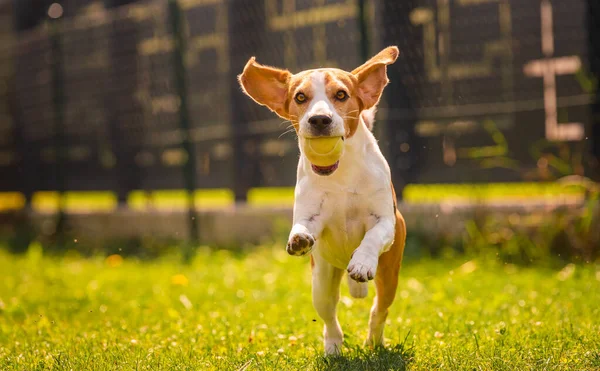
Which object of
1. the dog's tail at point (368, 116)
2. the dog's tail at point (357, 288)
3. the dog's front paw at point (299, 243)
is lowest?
the dog's tail at point (357, 288)

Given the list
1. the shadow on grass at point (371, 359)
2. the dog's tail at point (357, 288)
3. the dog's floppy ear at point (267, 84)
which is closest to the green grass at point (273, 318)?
the shadow on grass at point (371, 359)

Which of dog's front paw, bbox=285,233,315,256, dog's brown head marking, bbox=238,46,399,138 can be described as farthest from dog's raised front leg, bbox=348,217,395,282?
dog's brown head marking, bbox=238,46,399,138

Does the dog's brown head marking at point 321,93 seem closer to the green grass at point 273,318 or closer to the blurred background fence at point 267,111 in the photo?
the green grass at point 273,318

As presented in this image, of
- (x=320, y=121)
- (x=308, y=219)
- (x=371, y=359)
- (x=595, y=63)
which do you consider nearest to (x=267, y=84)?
(x=320, y=121)

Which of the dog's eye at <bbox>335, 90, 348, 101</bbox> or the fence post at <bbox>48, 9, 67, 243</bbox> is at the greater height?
the dog's eye at <bbox>335, 90, 348, 101</bbox>

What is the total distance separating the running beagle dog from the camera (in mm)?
3016

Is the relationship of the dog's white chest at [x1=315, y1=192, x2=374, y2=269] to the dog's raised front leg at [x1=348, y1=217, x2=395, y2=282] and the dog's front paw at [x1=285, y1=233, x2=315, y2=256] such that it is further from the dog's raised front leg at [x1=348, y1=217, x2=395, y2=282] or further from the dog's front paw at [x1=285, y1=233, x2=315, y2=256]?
the dog's front paw at [x1=285, y1=233, x2=315, y2=256]

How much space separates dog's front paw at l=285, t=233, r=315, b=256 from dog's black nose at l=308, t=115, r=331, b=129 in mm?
407

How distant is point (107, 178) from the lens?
10289 millimetres

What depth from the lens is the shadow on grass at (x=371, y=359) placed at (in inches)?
127

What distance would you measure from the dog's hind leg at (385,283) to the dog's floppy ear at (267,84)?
2.42ft

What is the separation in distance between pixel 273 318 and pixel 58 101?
267 inches

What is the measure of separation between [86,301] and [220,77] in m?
4.14

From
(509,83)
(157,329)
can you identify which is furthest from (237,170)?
(157,329)
